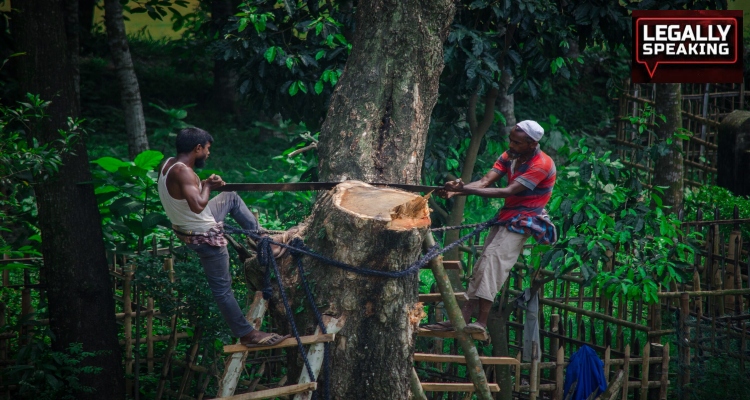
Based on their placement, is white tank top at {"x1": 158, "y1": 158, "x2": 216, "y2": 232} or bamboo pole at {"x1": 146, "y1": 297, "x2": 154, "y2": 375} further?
bamboo pole at {"x1": 146, "y1": 297, "x2": 154, "y2": 375}

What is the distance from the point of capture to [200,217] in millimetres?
4473

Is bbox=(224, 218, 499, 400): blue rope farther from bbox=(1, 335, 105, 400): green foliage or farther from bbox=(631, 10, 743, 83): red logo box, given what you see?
bbox=(631, 10, 743, 83): red logo box

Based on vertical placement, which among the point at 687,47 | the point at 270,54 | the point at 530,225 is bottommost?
the point at 530,225

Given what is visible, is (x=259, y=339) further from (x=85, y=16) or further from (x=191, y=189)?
(x=85, y=16)

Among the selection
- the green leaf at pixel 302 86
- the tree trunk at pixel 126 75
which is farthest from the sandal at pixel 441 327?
the tree trunk at pixel 126 75

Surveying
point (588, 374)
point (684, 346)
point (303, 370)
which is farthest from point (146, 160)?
point (684, 346)

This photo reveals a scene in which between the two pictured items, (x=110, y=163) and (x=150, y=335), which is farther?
(x=110, y=163)

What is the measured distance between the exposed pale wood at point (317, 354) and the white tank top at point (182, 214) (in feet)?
2.97

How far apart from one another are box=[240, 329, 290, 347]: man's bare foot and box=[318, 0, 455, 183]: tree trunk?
1.06 metres

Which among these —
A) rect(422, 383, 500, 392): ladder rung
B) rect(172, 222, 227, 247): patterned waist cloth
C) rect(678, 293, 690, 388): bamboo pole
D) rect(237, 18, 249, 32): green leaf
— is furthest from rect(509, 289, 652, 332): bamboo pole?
rect(237, 18, 249, 32): green leaf

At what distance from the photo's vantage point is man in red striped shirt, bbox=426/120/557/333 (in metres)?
4.90

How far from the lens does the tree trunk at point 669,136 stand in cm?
800

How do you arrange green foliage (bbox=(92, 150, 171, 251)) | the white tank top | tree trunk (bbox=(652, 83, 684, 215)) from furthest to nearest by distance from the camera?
tree trunk (bbox=(652, 83, 684, 215)) → green foliage (bbox=(92, 150, 171, 251)) → the white tank top

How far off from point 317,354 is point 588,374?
239 cm
